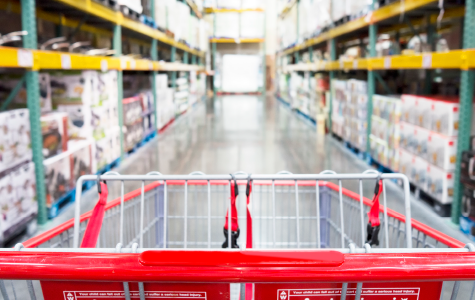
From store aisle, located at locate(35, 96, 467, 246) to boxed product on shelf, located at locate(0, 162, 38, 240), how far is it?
1.07 ft

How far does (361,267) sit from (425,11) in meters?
5.23

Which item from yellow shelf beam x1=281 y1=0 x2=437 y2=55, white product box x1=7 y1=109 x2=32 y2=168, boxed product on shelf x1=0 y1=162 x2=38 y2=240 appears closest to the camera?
boxed product on shelf x1=0 y1=162 x2=38 y2=240

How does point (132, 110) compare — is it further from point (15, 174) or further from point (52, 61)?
point (15, 174)

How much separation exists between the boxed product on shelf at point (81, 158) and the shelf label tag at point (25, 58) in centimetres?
115

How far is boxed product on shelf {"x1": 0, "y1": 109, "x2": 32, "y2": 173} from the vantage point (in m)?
3.00

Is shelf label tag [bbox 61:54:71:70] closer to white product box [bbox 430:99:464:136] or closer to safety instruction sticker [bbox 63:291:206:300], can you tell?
safety instruction sticker [bbox 63:291:206:300]

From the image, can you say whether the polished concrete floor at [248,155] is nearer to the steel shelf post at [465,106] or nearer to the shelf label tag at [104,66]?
the steel shelf post at [465,106]

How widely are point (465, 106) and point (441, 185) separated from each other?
72 centimetres

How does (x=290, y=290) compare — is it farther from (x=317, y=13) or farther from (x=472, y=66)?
(x=317, y=13)

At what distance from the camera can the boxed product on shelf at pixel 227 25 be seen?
63.2 ft

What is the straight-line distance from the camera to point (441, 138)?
12.5ft

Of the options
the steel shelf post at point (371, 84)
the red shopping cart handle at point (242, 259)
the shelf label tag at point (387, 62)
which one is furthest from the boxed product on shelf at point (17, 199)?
the steel shelf post at point (371, 84)

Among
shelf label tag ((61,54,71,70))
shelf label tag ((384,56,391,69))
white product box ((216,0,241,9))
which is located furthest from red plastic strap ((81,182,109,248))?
white product box ((216,0,241,9))

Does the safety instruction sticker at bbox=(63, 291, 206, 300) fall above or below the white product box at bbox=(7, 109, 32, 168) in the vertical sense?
below
